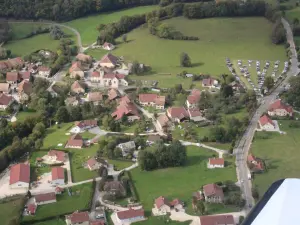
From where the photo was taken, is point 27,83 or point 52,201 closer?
point 52,201

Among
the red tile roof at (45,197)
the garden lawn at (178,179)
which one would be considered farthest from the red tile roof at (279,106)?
the red tile roof at (45,197)

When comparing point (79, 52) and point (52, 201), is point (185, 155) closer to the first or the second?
point (52, 201)

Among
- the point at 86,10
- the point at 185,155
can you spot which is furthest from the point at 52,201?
the point at 86,10

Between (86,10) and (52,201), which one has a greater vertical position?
(86,10)

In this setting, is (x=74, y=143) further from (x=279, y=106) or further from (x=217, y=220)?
(x=279, y=106)

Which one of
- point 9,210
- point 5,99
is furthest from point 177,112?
point 9,210

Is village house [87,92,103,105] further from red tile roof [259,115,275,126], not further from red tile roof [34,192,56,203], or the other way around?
red tile roof [34,192,56,203]

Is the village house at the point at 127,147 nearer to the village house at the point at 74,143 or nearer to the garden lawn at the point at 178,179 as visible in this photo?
the garden lawn at the point at 178,179
